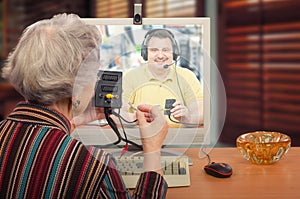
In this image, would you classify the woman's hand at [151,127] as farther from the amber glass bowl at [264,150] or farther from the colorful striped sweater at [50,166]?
the amber glass bowl at [264,150]

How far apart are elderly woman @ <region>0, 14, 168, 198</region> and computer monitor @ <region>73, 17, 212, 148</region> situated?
0.43 feet

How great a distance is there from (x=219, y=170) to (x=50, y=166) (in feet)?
1.73

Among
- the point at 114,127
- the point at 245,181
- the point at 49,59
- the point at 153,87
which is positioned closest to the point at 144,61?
the point at 153,87

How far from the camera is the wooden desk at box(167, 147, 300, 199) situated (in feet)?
4.08

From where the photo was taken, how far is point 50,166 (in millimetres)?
1030

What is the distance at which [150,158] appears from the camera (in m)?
1.20

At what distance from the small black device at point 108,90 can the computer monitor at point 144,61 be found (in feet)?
0.06

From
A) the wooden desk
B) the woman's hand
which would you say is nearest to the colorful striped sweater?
the woman's hand

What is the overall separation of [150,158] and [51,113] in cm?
26

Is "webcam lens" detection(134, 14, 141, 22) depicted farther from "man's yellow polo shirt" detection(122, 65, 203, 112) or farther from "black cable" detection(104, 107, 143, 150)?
"black cable" detection(104, 107, 143, 150)

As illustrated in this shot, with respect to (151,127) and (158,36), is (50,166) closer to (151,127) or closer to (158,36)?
(151,127)

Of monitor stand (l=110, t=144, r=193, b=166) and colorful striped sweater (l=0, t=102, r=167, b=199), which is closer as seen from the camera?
colorful striped sweater (l=0, t=102, r=167, b=199)

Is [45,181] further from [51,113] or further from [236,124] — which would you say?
[236,124]

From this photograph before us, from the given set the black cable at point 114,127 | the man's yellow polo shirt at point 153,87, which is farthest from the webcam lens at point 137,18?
the black cable at point 114,127
